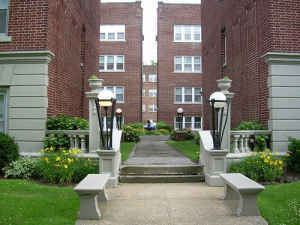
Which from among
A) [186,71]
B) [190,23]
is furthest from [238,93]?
[190,23]

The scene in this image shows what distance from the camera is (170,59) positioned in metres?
30.1

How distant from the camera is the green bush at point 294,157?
8.73 metres

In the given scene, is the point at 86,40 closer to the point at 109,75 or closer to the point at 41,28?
the point at 41,28

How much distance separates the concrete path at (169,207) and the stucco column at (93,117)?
5.74ft

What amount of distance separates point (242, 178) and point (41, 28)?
311 inches

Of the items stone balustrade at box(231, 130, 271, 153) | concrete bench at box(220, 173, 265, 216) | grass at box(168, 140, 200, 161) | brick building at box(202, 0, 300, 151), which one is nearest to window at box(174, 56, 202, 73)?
grass at box(168, 140, 200, 161)

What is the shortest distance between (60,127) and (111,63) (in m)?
21.1

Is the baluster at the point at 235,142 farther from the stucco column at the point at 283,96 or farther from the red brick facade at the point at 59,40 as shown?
the red brick facade at the point at 59,40

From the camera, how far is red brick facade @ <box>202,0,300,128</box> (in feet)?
31.5

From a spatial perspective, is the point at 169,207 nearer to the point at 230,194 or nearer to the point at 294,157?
the point at 230,194

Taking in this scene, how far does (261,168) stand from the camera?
26.5 ft

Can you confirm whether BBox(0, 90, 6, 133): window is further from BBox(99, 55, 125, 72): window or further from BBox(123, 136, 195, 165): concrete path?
BBox(99, 55, 125, 72): window

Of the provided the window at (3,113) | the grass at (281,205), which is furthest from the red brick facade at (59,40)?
the grass at (281,205)

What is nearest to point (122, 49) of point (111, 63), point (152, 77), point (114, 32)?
point (111, 63)
